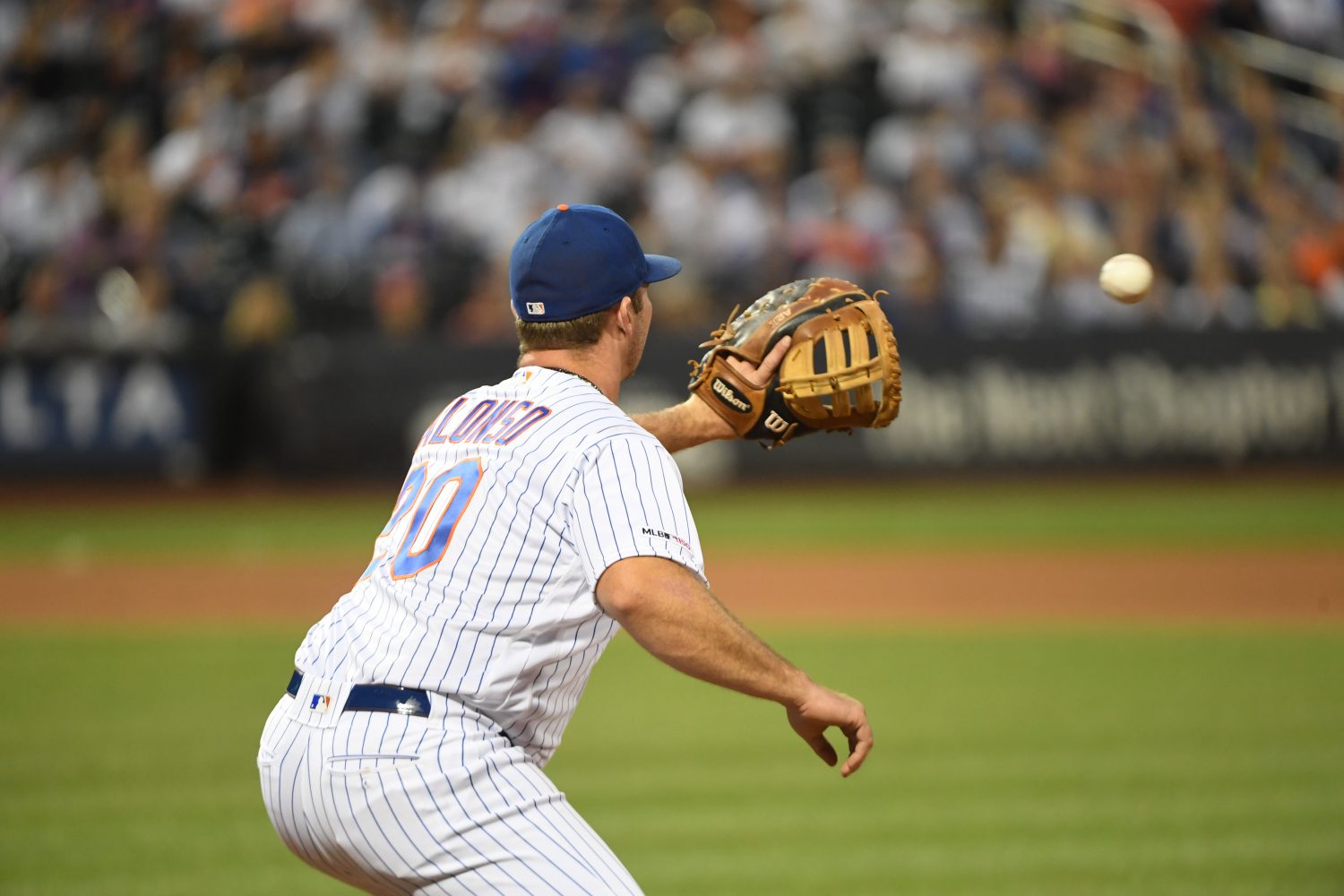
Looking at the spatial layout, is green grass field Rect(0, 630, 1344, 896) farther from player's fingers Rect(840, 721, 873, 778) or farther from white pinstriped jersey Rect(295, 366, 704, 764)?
white pinstriped jersey Rect(295, 366, 704, 764)

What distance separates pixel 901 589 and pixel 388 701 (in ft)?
29.9

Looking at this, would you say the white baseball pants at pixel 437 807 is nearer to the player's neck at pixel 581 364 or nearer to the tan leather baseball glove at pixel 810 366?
the player's neck at pixel 581 364

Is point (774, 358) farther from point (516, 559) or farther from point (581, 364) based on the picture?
point (516, 559)

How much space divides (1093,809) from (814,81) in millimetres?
13015

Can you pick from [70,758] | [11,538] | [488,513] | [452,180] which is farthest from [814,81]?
[488,513]

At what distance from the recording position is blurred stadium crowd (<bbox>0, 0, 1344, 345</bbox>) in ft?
52.1

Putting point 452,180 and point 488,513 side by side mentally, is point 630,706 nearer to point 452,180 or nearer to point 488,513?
point 488,513

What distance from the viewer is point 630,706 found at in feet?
28.2

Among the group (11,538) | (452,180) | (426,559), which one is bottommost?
(11,538)

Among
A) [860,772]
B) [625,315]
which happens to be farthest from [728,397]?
[860,772]

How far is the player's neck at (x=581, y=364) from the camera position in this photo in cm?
335

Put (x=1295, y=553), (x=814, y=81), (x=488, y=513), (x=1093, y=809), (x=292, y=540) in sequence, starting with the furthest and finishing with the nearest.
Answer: (x=814, y=81)
(x=292, y=540)
(x=1295, y=553)
(x=1093, y=809)
(x=488, y=513)

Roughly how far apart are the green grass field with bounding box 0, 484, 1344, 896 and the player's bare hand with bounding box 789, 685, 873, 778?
7.93 ft

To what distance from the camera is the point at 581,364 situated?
335cm
